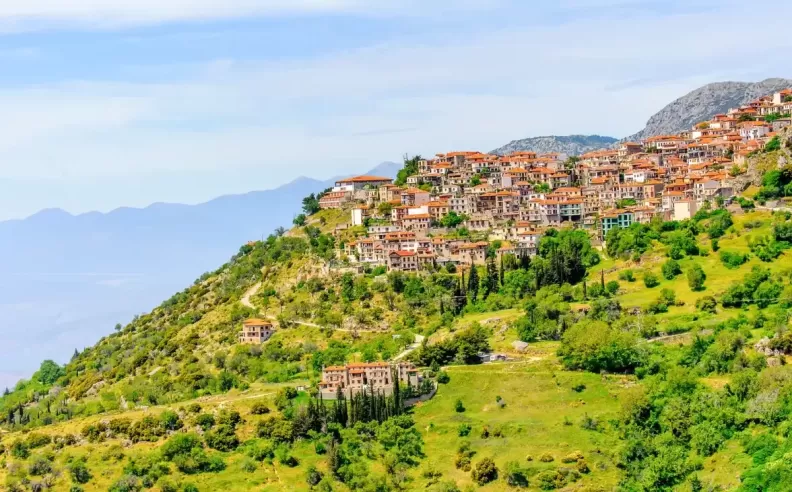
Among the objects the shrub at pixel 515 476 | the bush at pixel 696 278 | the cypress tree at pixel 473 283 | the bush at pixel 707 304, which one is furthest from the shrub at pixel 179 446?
the bush at pixel 696 278

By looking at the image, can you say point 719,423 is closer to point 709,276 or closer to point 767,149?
point 709,276

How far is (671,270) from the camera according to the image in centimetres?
8369

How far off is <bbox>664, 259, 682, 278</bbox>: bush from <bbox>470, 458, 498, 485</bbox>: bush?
2851 cm

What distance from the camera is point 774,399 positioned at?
6075cm

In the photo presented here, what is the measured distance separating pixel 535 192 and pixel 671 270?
89.6ft

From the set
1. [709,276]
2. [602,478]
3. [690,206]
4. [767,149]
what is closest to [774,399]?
[602,478]

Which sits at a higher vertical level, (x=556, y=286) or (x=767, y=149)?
(x=767, y=149)

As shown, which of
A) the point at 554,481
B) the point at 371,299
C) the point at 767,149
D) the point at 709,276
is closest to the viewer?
the point at 554,481

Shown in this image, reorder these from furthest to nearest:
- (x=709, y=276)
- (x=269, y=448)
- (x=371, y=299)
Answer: (x=371, y=299)
(x=709, y=276)
(x=269, y=448)

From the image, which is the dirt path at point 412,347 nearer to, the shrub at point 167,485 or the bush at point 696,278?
the bush at point 696,278

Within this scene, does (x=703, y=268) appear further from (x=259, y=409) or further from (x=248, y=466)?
(x=248, y=466)

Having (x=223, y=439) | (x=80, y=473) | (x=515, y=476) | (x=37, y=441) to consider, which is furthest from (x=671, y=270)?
(x=37, y=441)

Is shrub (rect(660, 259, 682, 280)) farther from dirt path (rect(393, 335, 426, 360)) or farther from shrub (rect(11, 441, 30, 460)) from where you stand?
shrub (rect(11, 441, 30, 460))

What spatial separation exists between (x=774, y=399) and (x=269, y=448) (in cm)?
2925
